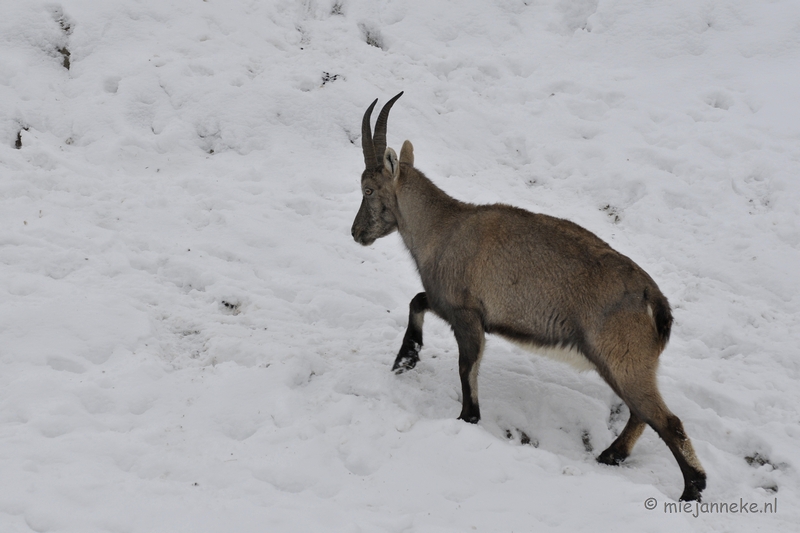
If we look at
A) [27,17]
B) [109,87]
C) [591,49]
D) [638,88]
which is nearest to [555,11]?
[591,49]

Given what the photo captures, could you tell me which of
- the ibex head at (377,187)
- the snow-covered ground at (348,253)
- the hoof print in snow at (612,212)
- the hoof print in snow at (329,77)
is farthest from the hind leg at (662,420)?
the hoof print in snow at (329,77)

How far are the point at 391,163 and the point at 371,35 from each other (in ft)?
21.1

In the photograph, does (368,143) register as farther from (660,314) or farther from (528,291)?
(660,314)

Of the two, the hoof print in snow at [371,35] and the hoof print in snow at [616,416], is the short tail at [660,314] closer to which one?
the hoof print in snow at [616,416]

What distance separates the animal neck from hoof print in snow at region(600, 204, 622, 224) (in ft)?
11.7

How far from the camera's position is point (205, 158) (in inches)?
382

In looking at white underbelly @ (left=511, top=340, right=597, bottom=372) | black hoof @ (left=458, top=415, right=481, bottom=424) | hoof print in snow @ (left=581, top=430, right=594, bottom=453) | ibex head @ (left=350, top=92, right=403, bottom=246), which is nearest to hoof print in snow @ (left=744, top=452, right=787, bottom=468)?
hoof print in snow @ (left=581, top=430, right=594, bottom=453)

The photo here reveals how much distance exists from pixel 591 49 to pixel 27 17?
9706 millimetres

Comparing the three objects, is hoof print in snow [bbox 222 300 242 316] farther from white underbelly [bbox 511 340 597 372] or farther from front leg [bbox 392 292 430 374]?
white underbelly [bbox 511 340 597 372]

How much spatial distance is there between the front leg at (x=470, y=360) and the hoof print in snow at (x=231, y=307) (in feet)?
8.28

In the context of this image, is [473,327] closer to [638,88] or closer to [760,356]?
[760,356]

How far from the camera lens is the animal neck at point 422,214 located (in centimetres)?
667

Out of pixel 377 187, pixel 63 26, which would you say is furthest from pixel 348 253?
pixel 63 26

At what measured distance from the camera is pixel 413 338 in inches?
274
